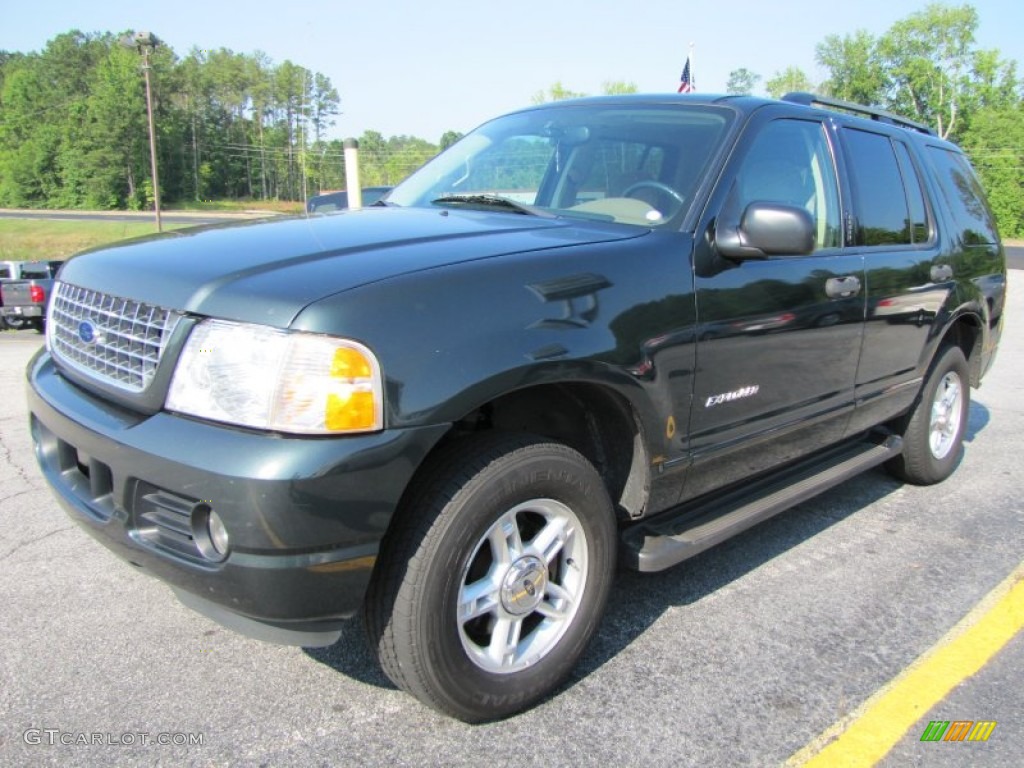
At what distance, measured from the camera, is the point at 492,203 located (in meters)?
3.23

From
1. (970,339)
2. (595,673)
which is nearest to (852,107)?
(970,339)

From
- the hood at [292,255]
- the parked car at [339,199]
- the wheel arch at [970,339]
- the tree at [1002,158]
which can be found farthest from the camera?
the tree at [1002,158]

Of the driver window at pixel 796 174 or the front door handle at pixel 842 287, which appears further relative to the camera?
the front door handle at pixel 842 287

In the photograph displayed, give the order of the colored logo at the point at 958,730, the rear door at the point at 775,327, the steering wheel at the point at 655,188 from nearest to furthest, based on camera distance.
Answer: the colored logo at the point at 958,730 → the rear door at the point at 775,327 → the steering wheel at the point at 655,188

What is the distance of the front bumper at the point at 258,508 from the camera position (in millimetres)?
1877

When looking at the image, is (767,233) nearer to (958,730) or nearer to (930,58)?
(958,730)

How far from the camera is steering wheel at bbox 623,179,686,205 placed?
297cm

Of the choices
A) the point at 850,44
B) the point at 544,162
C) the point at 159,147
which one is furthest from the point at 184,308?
the point at 159,147

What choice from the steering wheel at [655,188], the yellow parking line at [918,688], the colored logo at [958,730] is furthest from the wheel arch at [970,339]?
the colored logo at [958,730]

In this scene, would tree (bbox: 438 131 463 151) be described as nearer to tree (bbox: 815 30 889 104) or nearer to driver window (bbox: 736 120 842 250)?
driver window (bbox: 736 120 842 250)

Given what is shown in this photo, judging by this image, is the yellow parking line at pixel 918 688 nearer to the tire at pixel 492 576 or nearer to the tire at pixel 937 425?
the tire at pixel 492 576

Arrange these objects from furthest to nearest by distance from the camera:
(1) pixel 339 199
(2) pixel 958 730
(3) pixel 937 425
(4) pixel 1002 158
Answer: (4) pixel 1002 158
(3) pixel 937 425
(1) pixel 339 199
(2) pixel 958 730

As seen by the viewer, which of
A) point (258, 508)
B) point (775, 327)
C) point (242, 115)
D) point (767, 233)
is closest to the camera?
point (258, 508)

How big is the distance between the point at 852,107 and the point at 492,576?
309 cm
